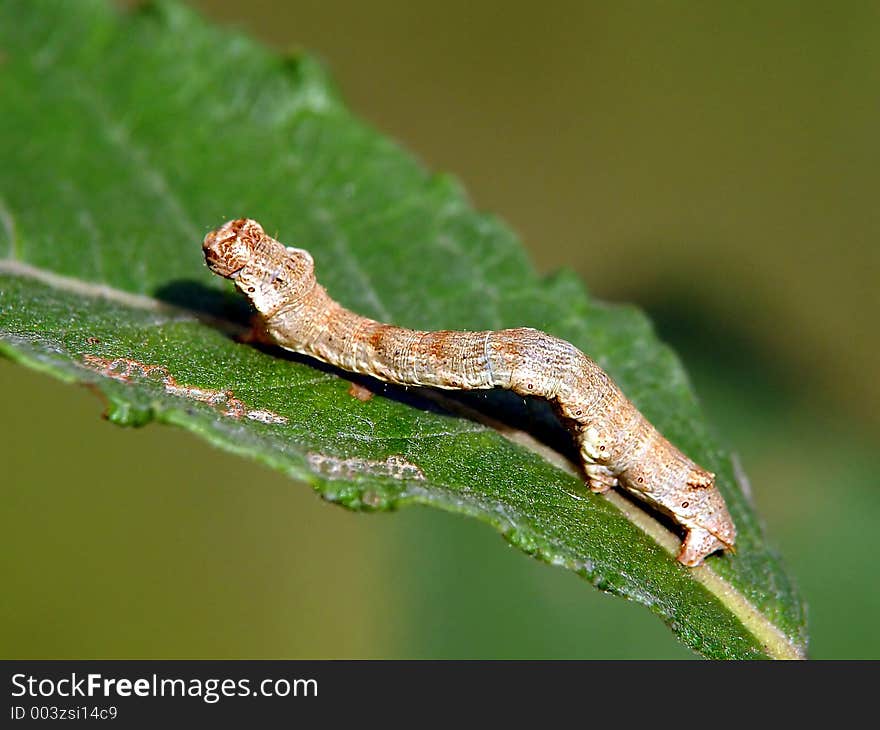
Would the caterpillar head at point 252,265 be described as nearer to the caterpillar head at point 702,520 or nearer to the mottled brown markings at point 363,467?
the mottled brown markings at point 363,467

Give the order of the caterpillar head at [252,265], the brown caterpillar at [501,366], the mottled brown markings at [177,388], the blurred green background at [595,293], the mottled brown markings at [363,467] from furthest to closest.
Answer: the blurred green background at [595,293] → the caterpillar head at [252,265] → the brown caterpillar at [501,366] → the mottled brown markings at [177,388] → the mottled brown markings at [363,467]

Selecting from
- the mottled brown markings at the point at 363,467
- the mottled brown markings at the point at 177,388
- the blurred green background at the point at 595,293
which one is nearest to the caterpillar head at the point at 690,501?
the mottled brown markings at the point at 363,467

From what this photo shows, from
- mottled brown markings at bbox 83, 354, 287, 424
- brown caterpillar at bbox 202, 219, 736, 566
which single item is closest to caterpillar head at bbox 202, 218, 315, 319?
brown caterpillar at bbox 202, 219, 736, 566

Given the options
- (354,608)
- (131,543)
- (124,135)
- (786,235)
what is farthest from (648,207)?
(124,135)

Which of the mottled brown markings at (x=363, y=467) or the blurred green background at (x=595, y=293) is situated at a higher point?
the blurred green background at (x=595, y=293)

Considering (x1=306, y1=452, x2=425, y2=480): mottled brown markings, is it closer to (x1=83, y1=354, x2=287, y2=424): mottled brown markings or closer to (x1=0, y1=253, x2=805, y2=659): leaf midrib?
(x1=83, y1=354, x2=287, y2=424): mottled brown markings
